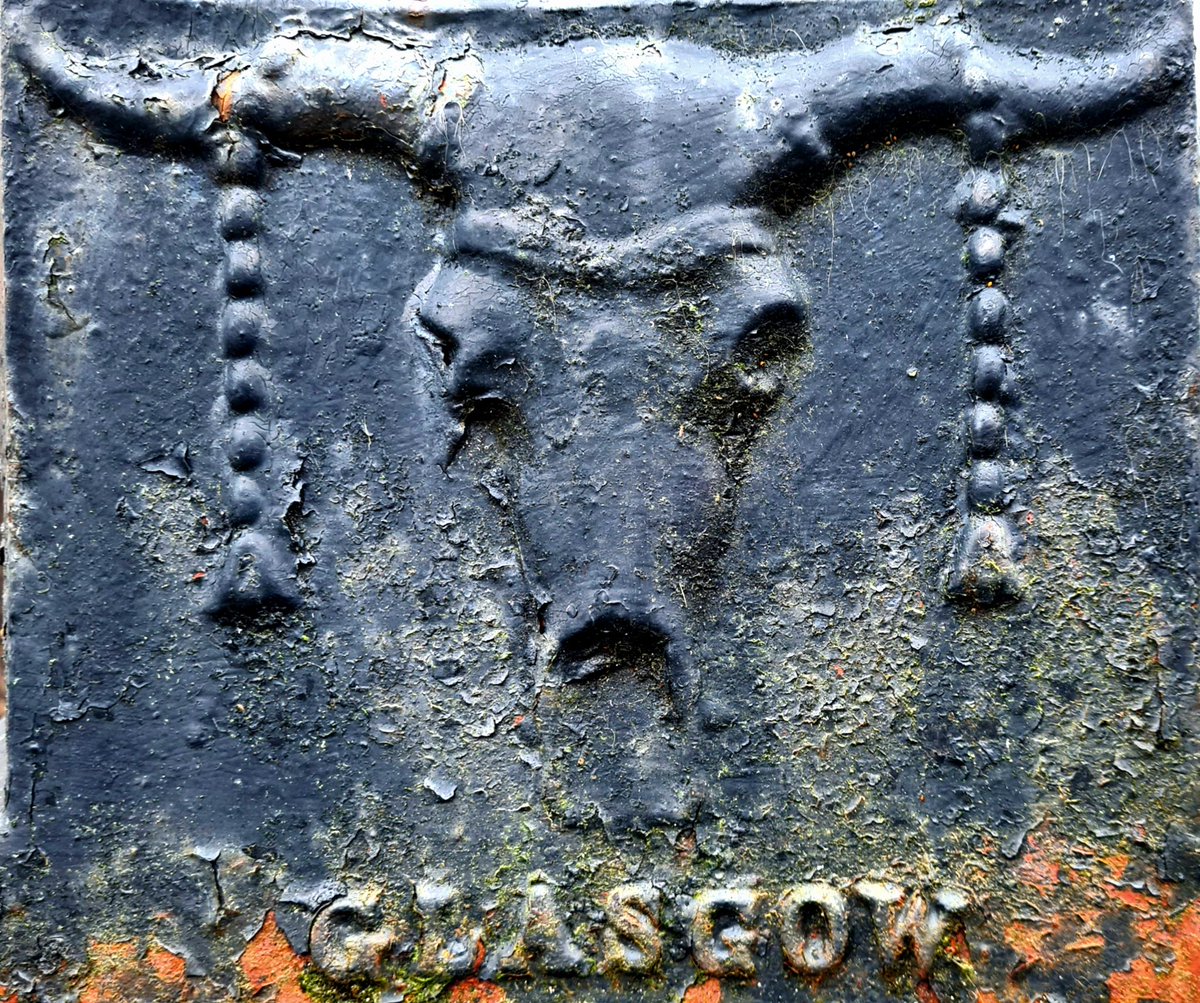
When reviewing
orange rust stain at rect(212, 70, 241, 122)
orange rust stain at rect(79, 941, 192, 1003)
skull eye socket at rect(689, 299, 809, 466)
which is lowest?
orange rust stain at rect(79, 941, 192, 1003)

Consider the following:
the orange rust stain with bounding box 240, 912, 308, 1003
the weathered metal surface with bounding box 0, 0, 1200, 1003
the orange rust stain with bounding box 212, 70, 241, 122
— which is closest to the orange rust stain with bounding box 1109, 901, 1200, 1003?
the weathered metal surface with bounding box 0, 0, 1200, 1003

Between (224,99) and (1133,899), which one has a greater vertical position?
(224,99)

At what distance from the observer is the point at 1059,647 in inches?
39.4

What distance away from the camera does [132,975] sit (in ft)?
3.17

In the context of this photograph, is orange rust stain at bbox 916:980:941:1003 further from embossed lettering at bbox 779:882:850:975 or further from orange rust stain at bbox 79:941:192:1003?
orange rust stain at bbox 79:941:192:1003

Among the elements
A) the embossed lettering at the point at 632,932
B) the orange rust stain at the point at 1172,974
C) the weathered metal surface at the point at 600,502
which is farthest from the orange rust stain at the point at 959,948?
the embossed lettering at the point at 632,932

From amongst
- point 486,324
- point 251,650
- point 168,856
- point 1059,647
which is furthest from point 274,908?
point 1059,647

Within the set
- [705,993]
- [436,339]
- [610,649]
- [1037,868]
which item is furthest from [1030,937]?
[436,339]

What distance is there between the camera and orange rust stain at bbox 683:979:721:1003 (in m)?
0.98

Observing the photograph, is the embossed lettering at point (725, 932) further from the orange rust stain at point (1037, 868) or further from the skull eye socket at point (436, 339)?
the skull eye socket at point (436, 339)

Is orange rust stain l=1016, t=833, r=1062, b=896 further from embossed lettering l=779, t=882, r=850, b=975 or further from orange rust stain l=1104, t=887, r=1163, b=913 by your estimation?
embossed lettering l=779, t=882, r=850, b=975

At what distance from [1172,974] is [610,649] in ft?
2.09

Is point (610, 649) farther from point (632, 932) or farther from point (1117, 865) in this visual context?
point (1117, 865)

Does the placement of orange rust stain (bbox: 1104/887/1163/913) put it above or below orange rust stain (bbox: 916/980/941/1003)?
above
